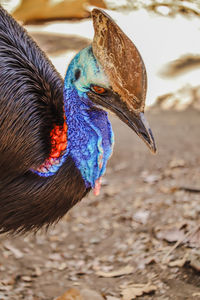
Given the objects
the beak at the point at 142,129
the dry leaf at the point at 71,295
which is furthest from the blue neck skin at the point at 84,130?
the dry leaf at the point at 71,295

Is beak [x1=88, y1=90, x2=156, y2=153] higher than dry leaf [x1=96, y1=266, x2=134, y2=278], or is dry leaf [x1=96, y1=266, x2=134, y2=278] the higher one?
beak [x1=88, y1=90, x2=156, y2=153]

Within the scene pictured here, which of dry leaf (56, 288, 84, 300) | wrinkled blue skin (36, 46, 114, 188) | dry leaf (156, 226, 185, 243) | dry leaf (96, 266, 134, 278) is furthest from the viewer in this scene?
dry leaf (156, 226, 185, 243)

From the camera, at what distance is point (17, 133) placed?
225 centimetres

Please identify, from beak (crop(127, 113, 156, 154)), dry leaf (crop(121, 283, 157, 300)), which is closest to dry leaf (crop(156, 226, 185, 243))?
dry leaf (crop(121, 283, 157, 300))

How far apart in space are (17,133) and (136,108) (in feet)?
1.89

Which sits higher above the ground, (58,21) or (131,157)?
(58,21)

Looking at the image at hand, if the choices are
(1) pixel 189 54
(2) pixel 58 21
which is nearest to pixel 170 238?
(1) pixel 189 54

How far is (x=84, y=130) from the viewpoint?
222 centimetres

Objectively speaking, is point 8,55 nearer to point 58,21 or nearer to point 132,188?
point 132,188

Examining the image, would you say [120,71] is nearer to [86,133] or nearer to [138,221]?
[86,133]

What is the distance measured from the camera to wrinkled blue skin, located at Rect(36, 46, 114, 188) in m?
2.21

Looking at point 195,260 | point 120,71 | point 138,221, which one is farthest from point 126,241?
point 120,71

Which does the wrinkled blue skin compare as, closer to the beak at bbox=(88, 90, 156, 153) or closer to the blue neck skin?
the blue neck skin

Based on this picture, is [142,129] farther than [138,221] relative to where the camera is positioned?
No
